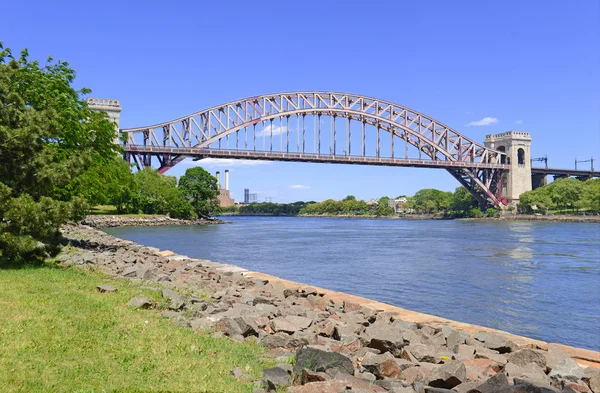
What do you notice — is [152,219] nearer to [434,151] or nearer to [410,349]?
[434,151]

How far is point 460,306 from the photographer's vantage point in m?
13.9

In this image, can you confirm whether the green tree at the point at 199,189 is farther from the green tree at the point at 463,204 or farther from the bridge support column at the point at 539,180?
the bridge support column at the point at 539,180

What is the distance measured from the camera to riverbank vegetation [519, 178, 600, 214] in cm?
9881

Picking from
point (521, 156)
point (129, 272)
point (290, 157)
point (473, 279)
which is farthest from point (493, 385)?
point (521, 156)

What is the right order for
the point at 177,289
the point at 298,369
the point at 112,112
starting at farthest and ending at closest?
1. the point at 112,112
2. the point at 177,289
3. the point at 298,369

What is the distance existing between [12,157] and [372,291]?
33.4 feet

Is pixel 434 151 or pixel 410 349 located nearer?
pixel 410 349

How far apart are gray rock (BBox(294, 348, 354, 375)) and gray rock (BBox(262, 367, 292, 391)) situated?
20 centimetres

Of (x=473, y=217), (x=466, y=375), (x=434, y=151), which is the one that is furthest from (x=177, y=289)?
(x=473, y=217)

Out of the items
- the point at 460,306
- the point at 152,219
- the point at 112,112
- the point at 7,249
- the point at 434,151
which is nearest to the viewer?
the point at 7,249

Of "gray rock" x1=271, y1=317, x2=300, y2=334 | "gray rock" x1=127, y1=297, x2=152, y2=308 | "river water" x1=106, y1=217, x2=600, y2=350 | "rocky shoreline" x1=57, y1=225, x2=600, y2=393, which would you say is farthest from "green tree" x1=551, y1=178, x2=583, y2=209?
"gray rock" x1=127, y1=297, x2=152, y2=308

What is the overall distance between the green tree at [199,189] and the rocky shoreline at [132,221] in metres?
4.77

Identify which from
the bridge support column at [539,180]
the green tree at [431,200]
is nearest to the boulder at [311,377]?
the bridge support column at [539,180]

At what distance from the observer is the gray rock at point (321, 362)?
5535 millimetres
